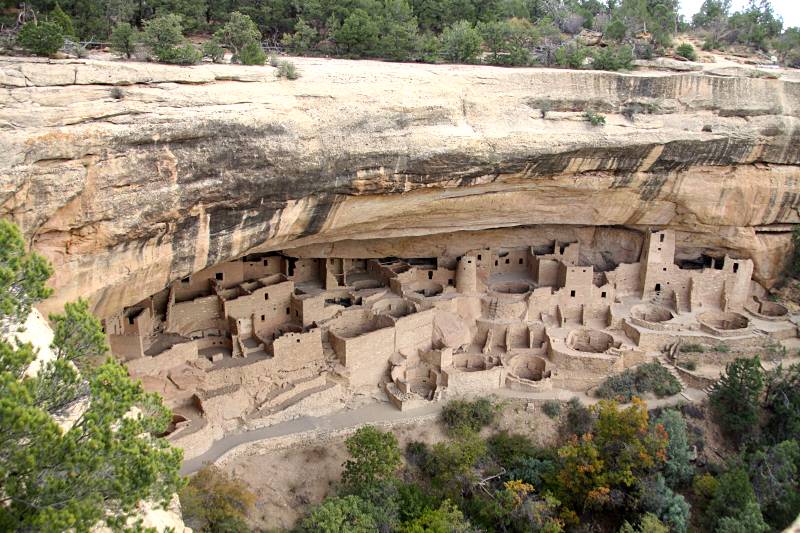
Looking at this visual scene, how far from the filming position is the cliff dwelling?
15.3 meters

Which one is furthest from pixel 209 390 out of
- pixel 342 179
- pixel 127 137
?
pixel 127 137

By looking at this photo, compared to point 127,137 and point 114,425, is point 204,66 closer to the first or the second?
point 127,137

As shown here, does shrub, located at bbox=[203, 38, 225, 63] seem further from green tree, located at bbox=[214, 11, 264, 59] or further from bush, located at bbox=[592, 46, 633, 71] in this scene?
bush, located at bbox=[592, 46, 633, 71]

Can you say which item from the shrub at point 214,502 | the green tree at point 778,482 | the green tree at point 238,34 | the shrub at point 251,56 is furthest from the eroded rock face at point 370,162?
the green tree at point 778,482

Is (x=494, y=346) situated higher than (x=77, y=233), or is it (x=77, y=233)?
(x=77, y=233)

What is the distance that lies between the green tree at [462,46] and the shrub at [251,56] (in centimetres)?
645

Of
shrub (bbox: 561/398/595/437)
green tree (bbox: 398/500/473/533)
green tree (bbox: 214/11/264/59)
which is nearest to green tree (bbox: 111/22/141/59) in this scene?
green tree (bbox: 214/11/264/59)

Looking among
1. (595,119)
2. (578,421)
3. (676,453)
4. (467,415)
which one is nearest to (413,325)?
(467,415)

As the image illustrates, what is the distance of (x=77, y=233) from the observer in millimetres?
10016

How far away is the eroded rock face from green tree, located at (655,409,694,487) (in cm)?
595

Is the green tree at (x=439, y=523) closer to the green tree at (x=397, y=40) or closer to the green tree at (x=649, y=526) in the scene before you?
the green tree at (x=649, y=526)

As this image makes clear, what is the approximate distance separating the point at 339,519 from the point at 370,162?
6.94 m

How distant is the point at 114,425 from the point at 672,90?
1488cm

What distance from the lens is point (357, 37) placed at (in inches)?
728
